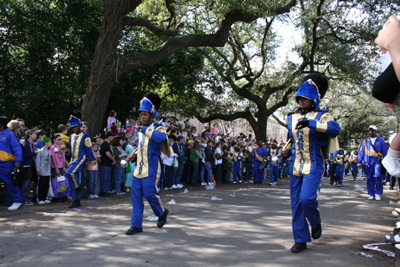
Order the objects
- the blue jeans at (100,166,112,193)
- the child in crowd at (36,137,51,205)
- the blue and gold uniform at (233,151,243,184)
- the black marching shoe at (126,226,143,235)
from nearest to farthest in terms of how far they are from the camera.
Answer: the black marching shoe at (126,226,143,235) < the child in crowd at (36,137,51,205) < the blue jeans at (100,166,112,193) < the blue and gold uniform at (233,151,243,184)

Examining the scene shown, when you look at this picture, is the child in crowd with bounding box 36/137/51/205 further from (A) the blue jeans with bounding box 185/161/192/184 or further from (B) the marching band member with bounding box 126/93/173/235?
(A) the blue jeans with bounding box 185/161/192/184

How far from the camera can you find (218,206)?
859 cm

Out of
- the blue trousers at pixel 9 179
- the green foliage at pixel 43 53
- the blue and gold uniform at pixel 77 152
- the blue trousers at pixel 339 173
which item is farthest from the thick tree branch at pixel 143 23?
the blue trousers at pixel 339 173

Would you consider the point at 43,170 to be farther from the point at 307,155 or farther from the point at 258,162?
the point at 258,162

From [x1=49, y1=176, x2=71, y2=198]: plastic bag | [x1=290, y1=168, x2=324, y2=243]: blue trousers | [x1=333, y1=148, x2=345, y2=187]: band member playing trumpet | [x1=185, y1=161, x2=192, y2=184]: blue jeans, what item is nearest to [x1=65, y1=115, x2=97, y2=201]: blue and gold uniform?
[x1=49, y1=176, x2=71, y2=198]: plastic bag

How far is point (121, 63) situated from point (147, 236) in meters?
9.66

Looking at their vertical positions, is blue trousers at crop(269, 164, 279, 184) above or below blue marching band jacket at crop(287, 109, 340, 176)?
below

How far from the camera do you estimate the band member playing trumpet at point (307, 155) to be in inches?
182

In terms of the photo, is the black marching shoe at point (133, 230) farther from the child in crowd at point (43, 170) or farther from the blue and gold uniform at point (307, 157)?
the child in crowd at point (43, 170)

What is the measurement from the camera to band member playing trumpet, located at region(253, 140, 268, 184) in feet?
55.6

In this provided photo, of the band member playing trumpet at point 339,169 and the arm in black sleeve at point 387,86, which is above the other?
the arm in black sleeve at point 387,86

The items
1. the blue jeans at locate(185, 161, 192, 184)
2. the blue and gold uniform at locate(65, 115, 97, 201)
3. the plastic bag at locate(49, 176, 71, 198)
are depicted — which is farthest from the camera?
the blue jeans at locate(185, 161, 192, 184)

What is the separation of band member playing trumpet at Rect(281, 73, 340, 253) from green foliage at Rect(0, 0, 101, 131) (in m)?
12.6

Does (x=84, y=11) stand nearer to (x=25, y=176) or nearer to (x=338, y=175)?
(x=25, y=176)
